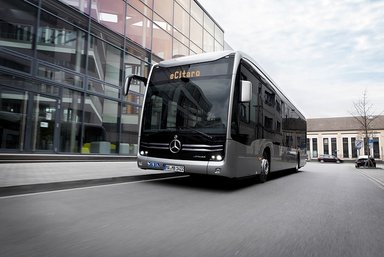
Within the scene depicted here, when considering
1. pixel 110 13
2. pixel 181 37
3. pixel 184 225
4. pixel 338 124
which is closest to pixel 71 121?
pixel 110 13

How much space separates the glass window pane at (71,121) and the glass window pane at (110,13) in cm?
425

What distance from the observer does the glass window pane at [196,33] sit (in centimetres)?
2442

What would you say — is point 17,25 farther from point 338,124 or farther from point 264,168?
point 338,124

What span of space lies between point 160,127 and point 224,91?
1785mm

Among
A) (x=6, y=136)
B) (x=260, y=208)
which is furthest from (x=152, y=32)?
(x=260, y=208)

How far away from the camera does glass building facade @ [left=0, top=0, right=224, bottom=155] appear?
37.4 feet

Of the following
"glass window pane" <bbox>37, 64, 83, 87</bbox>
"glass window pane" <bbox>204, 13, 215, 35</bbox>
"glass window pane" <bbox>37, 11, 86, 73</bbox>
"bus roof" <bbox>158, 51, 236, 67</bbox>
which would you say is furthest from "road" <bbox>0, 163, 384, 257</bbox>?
"glass window pane" <bbox>204, 13, 215, 35</bbox>

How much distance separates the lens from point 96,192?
614 centimetres

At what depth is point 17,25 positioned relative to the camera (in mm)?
11664

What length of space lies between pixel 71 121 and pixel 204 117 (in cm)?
863

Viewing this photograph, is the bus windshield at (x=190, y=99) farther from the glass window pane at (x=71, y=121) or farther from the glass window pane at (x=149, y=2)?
the glass window pane at (x=149, y=2)

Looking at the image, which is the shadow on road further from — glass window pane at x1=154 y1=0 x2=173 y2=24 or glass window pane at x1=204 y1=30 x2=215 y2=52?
glass window pane at x1=204 y1=30 x2=215 y2=52

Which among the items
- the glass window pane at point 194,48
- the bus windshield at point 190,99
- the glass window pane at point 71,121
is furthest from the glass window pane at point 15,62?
the glass window pane at point 194,48

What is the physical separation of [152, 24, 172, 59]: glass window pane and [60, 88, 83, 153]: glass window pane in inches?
290
